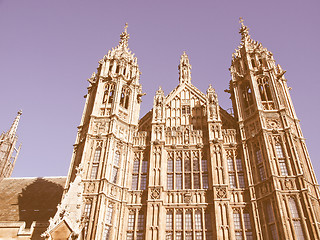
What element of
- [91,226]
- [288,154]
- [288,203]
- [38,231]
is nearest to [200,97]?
[288,154]

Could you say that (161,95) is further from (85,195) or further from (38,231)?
(38,231)

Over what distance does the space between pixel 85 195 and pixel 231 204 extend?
446 inches

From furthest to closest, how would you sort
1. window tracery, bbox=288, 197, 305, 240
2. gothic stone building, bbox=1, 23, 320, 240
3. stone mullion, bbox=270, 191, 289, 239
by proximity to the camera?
gothic stone building, bbox=1, 23, 320, 240, window tracery, bbox=288, 197, 305, 240, stone mullion, bbox=270, 191, 289, 239

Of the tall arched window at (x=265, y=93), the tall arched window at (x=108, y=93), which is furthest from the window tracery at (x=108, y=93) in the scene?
the tall arched window at (x=265, y=93)

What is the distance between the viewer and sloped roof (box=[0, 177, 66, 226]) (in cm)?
2791

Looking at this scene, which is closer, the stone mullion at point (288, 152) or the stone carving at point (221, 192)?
the stone mullion at point (288, 152)

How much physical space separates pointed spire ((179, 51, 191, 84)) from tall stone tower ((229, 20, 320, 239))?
5175 mm

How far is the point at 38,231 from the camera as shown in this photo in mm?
24375

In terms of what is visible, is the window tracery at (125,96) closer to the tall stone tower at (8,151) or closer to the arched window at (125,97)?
the arched window at (125,97)

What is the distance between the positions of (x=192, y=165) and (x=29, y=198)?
17731 mm

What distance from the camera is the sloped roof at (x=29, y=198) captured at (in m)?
27.9

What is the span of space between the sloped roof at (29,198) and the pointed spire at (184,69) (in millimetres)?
18728

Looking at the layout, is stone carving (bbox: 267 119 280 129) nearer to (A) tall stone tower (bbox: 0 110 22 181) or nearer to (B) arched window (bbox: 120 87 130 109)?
(B) arched window (bbox: 120 87 130 109)

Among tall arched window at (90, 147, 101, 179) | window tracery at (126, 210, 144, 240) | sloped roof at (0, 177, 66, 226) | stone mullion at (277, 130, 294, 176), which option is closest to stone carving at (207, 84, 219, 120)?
stone mullion at (277, 130, 294, 176)
